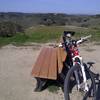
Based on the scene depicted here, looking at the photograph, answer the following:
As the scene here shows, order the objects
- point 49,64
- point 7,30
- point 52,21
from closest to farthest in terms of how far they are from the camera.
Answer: point 49,64, point 7,30, point 52,21

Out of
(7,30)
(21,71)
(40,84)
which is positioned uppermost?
(40,84)

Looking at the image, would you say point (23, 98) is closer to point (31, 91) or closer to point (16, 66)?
point (31, 91)

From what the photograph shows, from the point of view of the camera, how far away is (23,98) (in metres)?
5.97

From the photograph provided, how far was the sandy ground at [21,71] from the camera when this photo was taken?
6.11m

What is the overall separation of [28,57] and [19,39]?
10.1ft

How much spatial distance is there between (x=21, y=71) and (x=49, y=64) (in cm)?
185

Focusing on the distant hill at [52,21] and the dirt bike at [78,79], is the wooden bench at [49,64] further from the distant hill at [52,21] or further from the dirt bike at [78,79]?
the distant hill at [52,21]

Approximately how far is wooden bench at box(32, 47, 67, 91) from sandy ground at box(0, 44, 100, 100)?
0.36m

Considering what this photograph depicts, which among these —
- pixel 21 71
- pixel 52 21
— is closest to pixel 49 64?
pixel 21 71

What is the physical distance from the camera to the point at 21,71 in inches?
306

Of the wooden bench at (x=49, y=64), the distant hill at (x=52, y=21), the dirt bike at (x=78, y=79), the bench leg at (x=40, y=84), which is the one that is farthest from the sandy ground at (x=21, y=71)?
the distant hill at (x=52, y=21)

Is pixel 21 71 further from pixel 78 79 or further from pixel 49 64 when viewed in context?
pixel 78 79

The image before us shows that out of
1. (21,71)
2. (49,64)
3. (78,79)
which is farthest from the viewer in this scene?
(21,71)

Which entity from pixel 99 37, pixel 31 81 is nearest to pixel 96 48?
pixel 99 37
